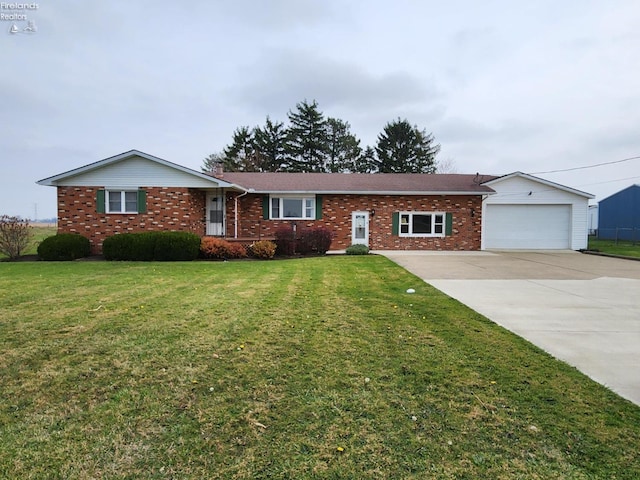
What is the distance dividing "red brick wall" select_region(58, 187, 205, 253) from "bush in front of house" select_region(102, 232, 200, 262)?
1.48m

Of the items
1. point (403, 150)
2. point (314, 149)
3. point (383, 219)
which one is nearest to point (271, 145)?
point (314, 149)

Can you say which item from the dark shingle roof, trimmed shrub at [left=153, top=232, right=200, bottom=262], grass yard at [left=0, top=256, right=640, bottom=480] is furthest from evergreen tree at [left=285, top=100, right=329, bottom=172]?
grass yard at [left=0, top=256, right=640, bottom=480]

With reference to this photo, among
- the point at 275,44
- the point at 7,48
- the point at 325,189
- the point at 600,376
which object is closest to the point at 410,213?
the point at 325,189

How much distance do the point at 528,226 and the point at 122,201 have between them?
19.9 metres

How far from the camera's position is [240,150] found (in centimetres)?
4012

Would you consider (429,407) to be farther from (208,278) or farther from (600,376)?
Result: (208,278)

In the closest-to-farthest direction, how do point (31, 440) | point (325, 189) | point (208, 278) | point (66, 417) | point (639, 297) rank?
point (31, 440), point (66, 417), point (639, 297), point (208, 278), point (325, 189)

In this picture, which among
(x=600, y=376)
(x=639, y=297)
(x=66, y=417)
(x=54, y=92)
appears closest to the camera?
(x=66, y=417)

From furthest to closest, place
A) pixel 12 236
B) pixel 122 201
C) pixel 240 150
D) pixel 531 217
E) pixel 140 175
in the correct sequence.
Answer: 1. pixel 240 150
2. pixel 531 217
3. pixel 122 201
4. pixel 140 175
5. pixel 12 236

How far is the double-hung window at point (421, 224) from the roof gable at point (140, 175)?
9036 mm

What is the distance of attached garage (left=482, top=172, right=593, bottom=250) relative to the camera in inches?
752

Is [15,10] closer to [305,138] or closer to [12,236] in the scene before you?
[12,236]

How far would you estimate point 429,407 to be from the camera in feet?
9.04

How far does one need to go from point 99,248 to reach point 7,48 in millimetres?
7538
